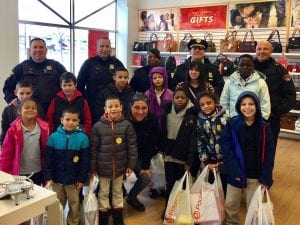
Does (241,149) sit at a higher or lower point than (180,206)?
higher

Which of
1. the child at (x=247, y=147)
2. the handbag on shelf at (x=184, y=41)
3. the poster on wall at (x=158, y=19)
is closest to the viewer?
the child at (x=247, y=147)

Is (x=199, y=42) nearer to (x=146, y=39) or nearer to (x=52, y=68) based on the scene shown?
(x=52, y=68)

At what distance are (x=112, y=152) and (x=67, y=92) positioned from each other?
0.70 meters

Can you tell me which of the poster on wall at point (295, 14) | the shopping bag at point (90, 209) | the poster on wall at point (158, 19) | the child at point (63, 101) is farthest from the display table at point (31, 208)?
the poster on wall at point (158, 19)

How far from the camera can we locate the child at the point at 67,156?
2.29m

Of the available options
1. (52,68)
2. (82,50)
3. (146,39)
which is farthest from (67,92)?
(146,39)

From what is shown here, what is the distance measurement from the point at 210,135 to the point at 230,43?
4.22 meters

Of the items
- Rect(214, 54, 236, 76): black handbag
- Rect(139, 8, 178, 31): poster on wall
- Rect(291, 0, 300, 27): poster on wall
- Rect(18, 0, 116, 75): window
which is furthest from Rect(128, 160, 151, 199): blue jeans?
Rect(139, 8, 178, 31): poster on wall

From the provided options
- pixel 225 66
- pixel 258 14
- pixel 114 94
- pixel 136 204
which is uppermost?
pixel 258 14

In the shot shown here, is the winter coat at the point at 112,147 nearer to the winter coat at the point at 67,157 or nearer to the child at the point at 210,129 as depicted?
the winter coat at the point at 67,157

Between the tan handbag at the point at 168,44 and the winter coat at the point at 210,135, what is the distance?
4728 mm

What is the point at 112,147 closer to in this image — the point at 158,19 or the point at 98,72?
the point at 98,72

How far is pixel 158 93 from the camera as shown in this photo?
121 inches

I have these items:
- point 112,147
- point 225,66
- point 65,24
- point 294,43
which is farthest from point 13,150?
point 294,43
